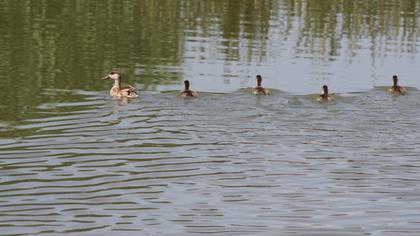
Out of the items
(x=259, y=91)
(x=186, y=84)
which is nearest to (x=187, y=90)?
(x=186, y=84)

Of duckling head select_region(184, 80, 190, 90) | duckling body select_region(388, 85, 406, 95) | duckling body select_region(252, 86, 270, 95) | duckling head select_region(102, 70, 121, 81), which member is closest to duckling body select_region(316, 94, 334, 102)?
duckling body select_region(252, 86, 270, 95)

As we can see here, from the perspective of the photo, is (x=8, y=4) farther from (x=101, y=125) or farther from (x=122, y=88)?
(x=101, y=125)

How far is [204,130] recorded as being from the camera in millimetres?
20656

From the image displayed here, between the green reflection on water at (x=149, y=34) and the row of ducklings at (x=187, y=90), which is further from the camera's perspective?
the green reflection on water at (x=149, y=34)

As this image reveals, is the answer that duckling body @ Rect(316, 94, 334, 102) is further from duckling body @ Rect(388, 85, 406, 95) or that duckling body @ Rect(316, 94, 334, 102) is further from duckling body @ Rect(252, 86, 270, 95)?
duckling body @ Rect(388, 85, 406, 95)

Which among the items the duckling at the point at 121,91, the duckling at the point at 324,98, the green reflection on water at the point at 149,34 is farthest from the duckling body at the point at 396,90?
the duckling at the point at 121,91

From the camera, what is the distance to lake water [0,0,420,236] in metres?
15.4

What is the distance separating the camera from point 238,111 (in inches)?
897

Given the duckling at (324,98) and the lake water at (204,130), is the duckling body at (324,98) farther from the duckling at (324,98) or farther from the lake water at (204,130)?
the lake water at (204,130)

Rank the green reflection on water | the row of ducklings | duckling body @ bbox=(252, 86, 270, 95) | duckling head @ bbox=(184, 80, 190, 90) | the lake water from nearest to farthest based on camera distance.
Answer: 1. the lake water
2. the row of ducklings
3. duckling head @ bbox=(184, 80, 190, 90)
4. duckling body @ bbox=(252, 86, 270, 95)
5. the green reflection on water

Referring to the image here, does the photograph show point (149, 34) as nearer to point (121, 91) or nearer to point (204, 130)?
point (121, 91)

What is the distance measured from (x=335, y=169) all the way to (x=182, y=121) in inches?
170

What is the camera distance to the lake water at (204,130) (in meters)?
15.4

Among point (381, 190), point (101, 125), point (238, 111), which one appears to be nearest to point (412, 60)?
point (238, 111)
